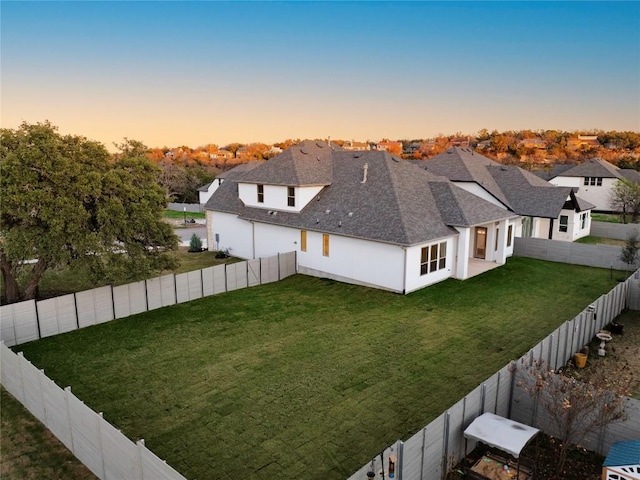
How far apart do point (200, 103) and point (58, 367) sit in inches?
1331

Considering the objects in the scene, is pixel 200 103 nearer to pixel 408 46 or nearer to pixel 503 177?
pixel 408 46

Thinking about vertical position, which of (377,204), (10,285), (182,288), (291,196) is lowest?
(182,288)

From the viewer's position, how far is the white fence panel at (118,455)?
7023 millimetres

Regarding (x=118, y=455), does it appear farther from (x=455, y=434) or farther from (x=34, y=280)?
(x=34, y=280)

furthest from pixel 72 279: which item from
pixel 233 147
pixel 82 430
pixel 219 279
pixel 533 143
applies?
pixel 533 143

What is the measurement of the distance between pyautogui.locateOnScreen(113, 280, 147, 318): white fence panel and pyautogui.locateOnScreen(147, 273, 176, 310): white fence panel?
24 cm

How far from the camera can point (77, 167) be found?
51.1ft

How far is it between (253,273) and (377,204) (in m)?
7.04

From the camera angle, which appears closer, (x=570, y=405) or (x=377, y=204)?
(x=570, y=405)

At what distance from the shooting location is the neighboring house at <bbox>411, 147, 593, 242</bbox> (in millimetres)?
30156

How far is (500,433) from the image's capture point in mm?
8297

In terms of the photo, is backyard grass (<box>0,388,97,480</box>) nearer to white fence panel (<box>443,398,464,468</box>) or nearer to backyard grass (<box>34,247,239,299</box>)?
white fence panel (<box>443,398,464,468</box>)

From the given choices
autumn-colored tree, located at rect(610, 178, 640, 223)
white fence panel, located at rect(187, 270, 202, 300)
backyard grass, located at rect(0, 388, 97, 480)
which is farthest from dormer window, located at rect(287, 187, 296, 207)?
autumn-colored tree, located at rect(610, 178, 640, 223)

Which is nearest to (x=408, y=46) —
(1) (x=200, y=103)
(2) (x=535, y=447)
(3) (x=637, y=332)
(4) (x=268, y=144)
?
(1) (x=200, y=103)
